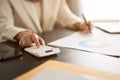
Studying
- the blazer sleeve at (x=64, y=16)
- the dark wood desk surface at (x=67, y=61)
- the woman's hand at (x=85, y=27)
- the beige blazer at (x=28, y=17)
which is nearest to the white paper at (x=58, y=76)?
the dark wood desk surface at (x=67, y=61)

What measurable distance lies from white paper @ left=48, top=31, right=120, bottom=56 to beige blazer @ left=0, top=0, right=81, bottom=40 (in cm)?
23

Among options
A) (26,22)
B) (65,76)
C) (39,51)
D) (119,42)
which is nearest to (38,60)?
(39,51)

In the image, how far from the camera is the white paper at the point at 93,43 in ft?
2.66

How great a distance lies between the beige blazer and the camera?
1060 mm

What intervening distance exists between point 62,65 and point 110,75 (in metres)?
0.15

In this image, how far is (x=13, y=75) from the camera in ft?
1.96

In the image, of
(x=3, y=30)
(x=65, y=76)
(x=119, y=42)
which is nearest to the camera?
(x=65, y=76)

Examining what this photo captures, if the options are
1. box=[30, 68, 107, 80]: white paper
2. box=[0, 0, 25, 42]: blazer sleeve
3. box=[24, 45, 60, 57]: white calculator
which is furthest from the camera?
box=[0, 0, 25, 42]: blazer sleeve

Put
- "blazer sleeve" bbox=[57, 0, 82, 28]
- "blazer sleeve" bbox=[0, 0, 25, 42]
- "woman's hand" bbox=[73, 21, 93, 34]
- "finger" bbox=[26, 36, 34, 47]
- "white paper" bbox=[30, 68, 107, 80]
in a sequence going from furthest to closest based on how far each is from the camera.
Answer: "blazer sleeve" bbox=[57, 0, 82, 28]
"woman's hand" bbox=[73, 21, 93, 34]
"blazer sleeve" bbox=[0, 0, 25, 42]
"finger" bbox=[26, 36, 34, 47]
"white paper" bbox=[30, 68, 107, 80]

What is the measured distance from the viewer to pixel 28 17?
1192 millimetres

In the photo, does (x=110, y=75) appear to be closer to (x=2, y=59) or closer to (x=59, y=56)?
(x=59, y=56)

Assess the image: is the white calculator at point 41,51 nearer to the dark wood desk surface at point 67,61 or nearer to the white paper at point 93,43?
the dark wood desk surface at point 67,61

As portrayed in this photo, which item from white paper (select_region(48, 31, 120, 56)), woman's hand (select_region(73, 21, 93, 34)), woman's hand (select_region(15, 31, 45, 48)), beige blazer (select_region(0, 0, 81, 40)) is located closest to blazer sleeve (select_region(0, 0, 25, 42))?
beige blazer (select_region(0, 0, 81, 40))

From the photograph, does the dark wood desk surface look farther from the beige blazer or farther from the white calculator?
the beige blazer
